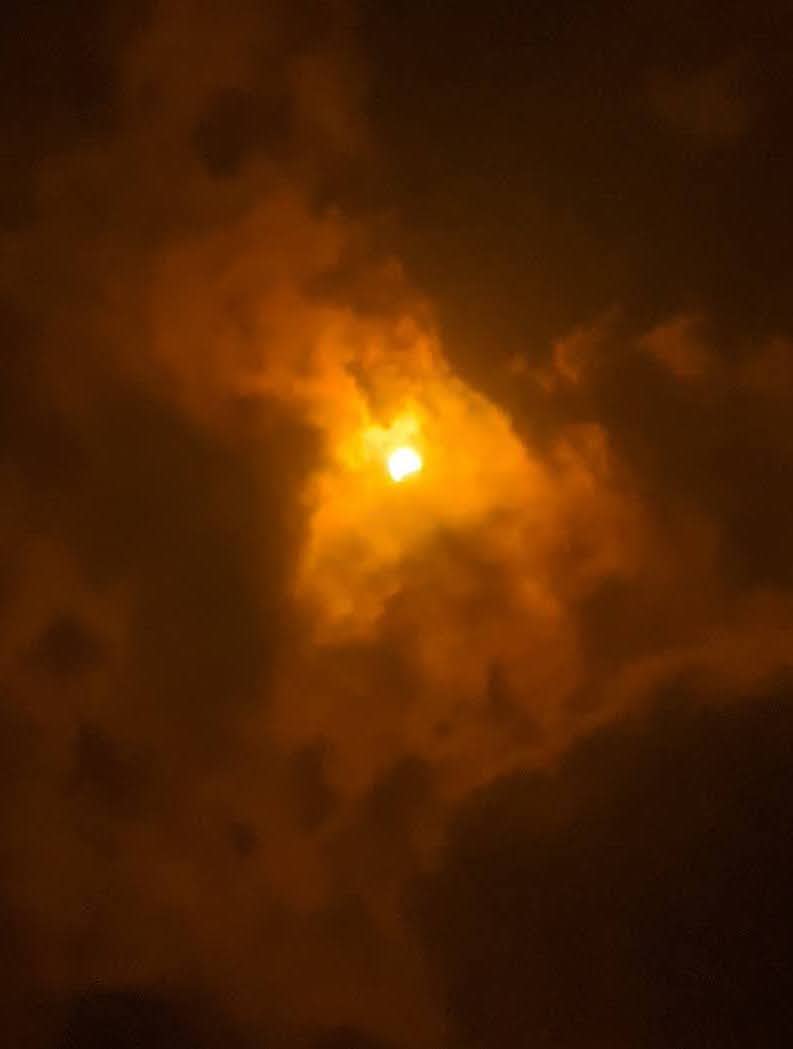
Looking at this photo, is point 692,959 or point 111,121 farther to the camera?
point 111,121

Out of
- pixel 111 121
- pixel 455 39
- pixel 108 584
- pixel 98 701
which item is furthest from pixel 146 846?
pixel 455 39

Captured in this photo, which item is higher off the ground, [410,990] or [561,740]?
[561,740]

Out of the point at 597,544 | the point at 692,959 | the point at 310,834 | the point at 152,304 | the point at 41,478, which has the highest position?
the point at 152,304

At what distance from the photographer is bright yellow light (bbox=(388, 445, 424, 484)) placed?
6.55ft

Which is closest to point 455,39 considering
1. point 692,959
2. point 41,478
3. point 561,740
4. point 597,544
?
point 597,544

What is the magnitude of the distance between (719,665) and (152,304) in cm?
105

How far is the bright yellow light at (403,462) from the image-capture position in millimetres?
1995

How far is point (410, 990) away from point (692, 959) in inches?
16.4

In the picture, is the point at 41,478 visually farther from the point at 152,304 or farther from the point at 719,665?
the point at 719,665

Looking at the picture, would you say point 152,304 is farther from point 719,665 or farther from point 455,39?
point 719,665

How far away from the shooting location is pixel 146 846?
193 cm

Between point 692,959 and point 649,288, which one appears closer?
point 692,959

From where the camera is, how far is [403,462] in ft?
6.55

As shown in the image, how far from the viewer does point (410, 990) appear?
1881mm
